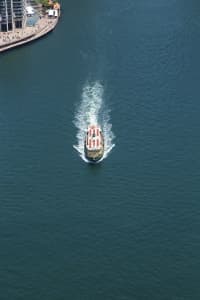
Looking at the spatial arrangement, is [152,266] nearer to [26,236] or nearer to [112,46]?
[26,236]

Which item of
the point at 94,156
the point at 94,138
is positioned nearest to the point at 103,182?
the point at 94,156

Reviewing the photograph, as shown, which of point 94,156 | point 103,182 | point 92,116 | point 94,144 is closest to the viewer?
point 103,182

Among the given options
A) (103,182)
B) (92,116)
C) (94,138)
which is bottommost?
(103,182)

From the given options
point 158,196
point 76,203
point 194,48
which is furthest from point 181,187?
point 194,48

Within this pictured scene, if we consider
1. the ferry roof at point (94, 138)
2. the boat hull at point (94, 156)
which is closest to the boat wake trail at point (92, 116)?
the boat hull at point (94, 156)

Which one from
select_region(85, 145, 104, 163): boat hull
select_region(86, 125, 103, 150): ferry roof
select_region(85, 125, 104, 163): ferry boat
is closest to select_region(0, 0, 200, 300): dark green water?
select_region(85, 145, 104, 163): boat hull

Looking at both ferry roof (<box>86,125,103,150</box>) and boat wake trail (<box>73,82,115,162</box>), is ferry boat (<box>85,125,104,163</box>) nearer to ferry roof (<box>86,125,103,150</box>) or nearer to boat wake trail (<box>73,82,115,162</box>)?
ferry roof (<box>86,125,103,150</box>)

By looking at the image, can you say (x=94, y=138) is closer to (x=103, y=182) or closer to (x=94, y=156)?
(x=94, y=156)
